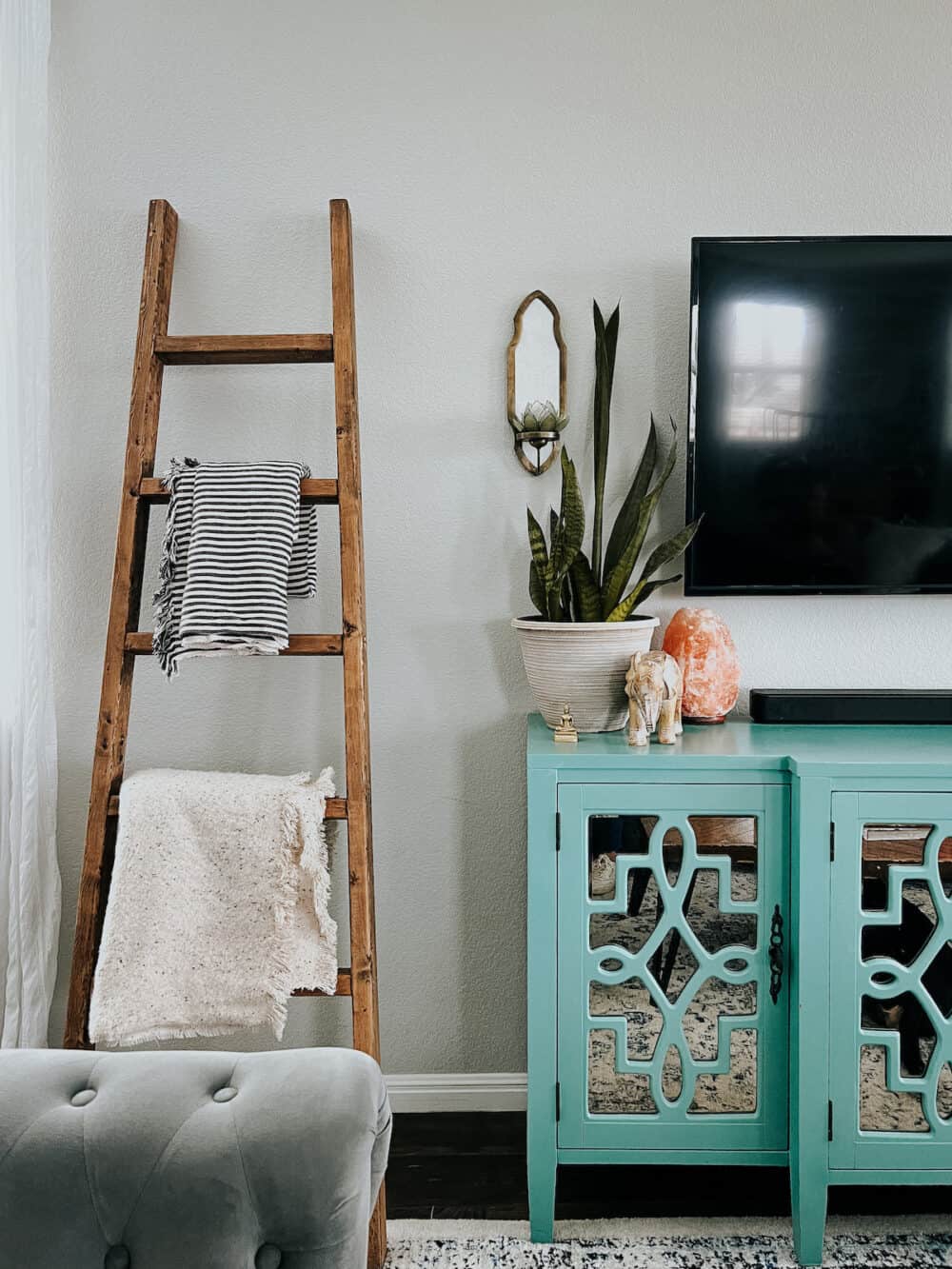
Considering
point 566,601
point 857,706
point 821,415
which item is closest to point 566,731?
point 566,601

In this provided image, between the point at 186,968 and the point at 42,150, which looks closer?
the point at 186,968

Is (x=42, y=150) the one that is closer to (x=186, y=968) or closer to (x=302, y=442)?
(x=302, y=442)

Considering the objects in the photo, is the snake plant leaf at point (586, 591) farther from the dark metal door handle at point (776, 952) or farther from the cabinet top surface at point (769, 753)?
the dark metal door handle at point (776, 952)

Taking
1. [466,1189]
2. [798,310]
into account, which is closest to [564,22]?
[798,310]

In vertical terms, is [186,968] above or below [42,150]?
below

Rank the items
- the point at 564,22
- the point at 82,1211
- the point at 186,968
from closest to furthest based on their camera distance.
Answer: the point at 82,1211, the point at 186,968, the point at 564,22

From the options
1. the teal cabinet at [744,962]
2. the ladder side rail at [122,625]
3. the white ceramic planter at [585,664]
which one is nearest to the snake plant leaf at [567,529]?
the white ceramic planter at [585,664]

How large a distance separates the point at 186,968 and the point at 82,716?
2.01 ft

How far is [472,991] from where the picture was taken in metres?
2.02

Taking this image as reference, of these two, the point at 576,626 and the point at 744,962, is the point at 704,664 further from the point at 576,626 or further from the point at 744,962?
the point at 744,962

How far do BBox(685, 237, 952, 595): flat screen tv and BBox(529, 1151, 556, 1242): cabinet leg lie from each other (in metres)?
1.06

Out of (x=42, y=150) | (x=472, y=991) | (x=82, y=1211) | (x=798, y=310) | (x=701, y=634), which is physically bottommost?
(x=472, y=991)

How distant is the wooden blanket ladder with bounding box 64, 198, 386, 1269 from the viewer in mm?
1688

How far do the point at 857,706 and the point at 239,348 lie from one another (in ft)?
4.40
